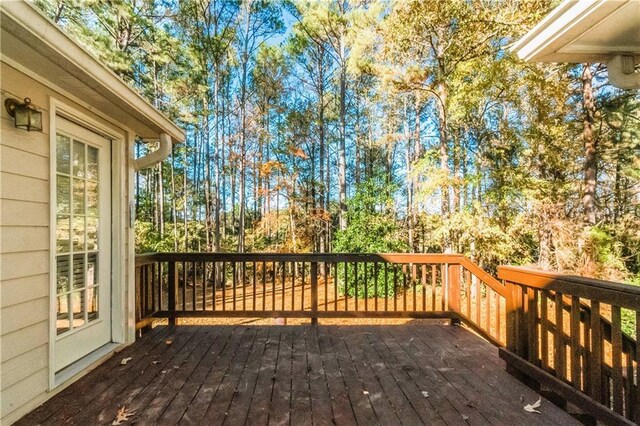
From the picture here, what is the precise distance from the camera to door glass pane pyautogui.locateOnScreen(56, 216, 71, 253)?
2209 mm

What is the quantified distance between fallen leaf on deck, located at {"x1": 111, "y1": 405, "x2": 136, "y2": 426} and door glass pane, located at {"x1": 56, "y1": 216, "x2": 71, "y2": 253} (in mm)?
1168

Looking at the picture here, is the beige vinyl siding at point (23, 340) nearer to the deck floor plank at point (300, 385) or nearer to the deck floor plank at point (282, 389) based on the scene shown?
the deck floor plank at point (282, 389)

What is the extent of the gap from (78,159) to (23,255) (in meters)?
0.93

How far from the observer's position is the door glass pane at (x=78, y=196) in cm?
240

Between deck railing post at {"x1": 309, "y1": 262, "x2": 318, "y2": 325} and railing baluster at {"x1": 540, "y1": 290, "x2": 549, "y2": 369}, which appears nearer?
railing baluster at {"x1": 540, "y1": 290, "x2": 549, "y2": 369}

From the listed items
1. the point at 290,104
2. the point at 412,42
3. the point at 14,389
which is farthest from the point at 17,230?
the point at 290,104

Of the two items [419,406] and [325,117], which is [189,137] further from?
[419,406]

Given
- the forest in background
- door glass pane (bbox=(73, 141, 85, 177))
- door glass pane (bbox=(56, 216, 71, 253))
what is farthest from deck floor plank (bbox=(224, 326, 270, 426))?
the forest in background

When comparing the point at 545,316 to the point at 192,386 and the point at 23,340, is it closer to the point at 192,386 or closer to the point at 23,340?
the point at 192,386

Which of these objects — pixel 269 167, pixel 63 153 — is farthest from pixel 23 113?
pixel 269 167

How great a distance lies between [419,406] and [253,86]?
1201 cm

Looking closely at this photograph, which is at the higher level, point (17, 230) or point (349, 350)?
point (17, 230)

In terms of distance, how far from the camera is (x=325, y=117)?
43.7 feet

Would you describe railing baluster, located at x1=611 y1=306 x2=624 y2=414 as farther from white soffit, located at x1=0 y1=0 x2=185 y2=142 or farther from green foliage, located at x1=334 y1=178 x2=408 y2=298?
green foliage, located at x1=334 y1=178 x2=408 y2=298
